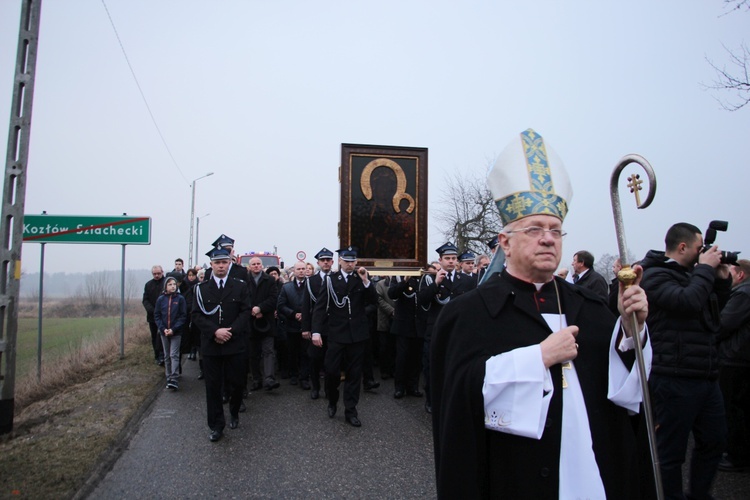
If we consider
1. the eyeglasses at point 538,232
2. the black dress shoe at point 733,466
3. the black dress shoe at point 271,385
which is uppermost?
the eyeglasses at point 538,232

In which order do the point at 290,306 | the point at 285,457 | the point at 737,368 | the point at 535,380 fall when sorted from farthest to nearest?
the point at 290,306
the point at 285,457
the point at 737,368
the point at 535,380

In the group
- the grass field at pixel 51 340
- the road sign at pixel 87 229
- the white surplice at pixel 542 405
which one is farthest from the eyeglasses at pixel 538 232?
the grass field at pixel 51 340

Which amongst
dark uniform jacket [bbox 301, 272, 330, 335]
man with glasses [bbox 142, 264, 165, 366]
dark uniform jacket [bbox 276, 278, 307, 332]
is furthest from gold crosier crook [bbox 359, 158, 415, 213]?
man with glasses [bbox 142, 264, 165, 366]

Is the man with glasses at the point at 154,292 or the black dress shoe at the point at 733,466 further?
the man with glasses at the point at 154,292

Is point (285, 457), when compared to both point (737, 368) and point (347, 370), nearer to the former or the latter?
point (347, 370)

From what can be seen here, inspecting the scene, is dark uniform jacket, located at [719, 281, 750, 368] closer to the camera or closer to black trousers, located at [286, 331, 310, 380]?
the camera

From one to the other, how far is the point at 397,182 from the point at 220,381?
4053 millimetres

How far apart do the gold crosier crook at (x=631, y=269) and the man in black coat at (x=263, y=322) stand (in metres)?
7.27

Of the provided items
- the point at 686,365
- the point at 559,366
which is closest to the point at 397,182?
the point at 686,365

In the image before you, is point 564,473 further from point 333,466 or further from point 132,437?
point 132,437

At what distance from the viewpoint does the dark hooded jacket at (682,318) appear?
12.5 feet

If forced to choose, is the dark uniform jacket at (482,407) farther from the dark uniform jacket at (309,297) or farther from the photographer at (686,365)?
the dark uniform jacket at (309,297)

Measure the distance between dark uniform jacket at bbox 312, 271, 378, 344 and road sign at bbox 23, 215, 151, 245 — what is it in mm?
5805

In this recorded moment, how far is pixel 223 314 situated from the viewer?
6.89 m
